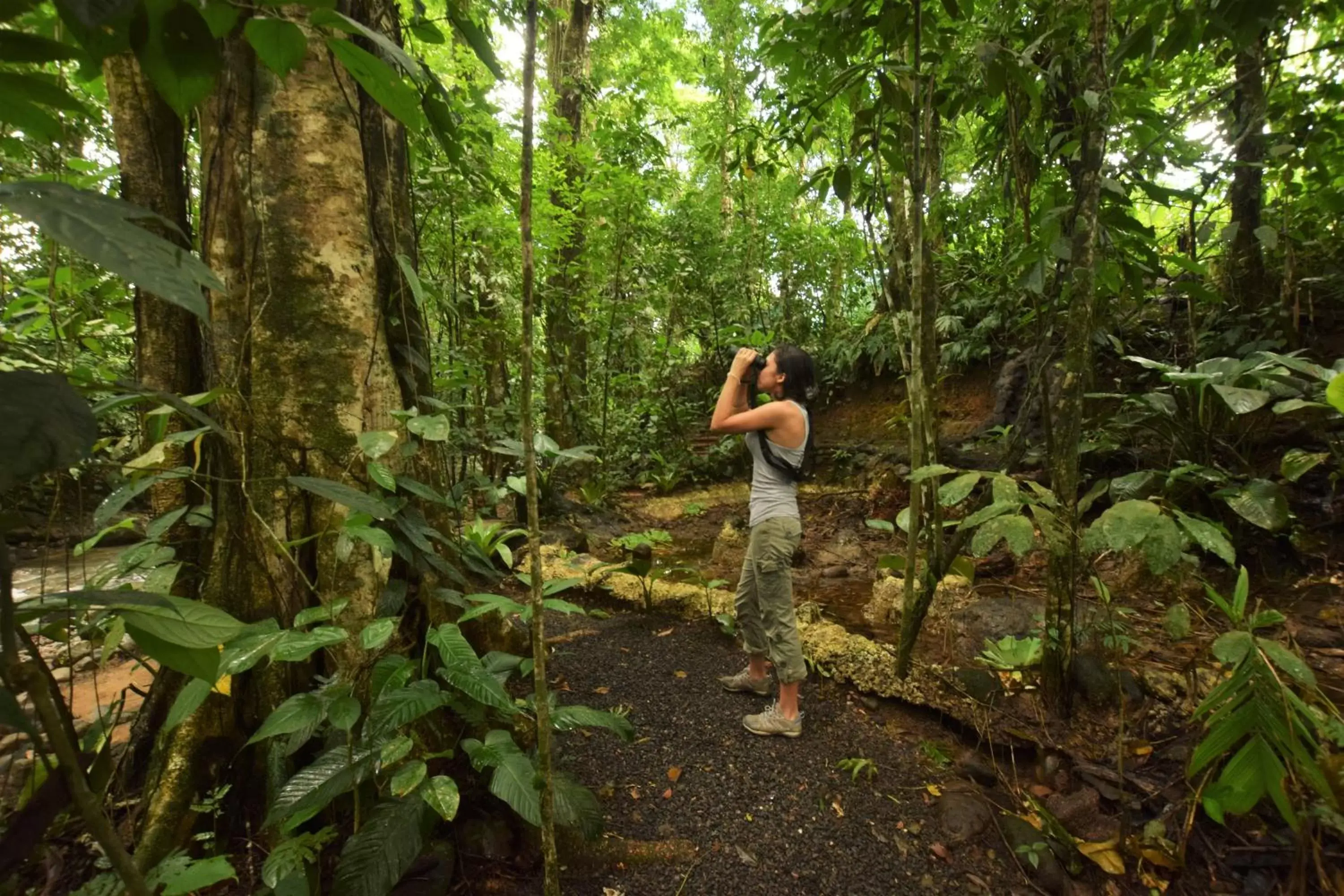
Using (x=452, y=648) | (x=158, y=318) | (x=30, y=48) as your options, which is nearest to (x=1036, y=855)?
(x=452, y=648)

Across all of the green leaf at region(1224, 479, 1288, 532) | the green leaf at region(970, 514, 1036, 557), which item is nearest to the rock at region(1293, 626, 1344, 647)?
the green leaf at region(1224, 479, 1288, 532)

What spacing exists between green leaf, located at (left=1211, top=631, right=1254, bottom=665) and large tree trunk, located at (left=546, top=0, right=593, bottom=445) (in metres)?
5.14

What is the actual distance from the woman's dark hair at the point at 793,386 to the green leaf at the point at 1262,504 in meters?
1.62

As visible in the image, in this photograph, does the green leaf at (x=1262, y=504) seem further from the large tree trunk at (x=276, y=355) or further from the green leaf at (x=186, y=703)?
the green leaf at (x=186, y=703)

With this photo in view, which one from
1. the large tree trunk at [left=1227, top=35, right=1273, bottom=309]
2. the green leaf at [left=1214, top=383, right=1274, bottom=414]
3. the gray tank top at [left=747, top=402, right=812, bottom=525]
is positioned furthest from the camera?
the large tree trunk at [left=1227, top=35, right=1273, bottom=309]

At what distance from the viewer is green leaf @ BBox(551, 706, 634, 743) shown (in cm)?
170

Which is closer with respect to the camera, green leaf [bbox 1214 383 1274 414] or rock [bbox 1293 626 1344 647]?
green leaf [bbox 1214 383 1274 414]

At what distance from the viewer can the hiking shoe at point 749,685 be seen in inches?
110

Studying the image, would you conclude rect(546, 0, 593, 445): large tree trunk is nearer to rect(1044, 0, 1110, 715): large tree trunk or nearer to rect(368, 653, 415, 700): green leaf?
rect(1044, 0, 1110, 715): large tree trunk

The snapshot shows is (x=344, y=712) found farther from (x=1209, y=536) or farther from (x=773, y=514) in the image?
(x=1209, y=536)

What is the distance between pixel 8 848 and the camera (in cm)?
63

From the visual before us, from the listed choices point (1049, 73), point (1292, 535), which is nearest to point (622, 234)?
point (1049, 73)

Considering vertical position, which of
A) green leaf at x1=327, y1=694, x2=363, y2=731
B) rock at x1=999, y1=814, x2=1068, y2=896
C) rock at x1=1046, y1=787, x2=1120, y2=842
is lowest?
rock at x1=999, y1=814, x2=1068, y2=896

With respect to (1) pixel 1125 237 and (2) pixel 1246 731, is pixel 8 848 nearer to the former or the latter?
(2) pixel 1246 731
